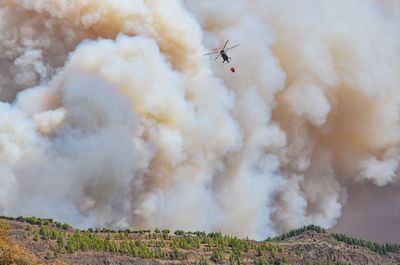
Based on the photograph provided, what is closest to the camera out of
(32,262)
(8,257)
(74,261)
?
(8,257)

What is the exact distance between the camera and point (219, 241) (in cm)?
19738

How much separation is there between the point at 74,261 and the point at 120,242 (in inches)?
997

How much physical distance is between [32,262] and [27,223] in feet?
218

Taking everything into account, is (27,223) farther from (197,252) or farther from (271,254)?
(271,254)

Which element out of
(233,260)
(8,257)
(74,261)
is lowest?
(8,257)

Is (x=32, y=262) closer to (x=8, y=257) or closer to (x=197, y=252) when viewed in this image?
(x=8, y=257)

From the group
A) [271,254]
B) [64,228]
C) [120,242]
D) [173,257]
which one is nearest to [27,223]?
[64,228]

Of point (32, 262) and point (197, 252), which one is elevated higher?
point (197, 252)

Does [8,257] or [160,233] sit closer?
[8,257]

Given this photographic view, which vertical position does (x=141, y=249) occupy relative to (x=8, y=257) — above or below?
above

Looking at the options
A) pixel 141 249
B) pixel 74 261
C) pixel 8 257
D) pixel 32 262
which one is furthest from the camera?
pixel 141 249

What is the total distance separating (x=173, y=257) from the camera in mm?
175500

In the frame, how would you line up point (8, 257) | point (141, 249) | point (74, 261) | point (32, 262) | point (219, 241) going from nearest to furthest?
point (8, 257), point (32, 262), point (74, 261), point (141, 249), point (219, 241)

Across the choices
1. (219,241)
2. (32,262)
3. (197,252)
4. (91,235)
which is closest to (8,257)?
(32,262)
